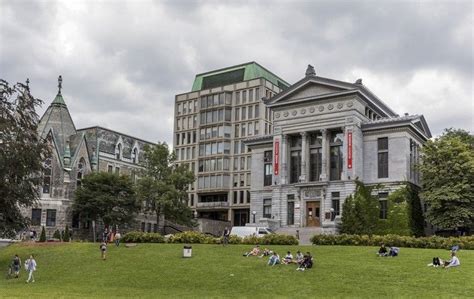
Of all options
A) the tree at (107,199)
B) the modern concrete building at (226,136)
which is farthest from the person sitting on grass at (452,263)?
the modern concrete building at (226,136)

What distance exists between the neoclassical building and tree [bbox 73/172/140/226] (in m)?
19.9

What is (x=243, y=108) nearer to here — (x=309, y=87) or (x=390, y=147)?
(x=309, y=87)

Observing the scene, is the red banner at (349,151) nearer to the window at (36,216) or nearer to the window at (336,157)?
the window at (336,157)

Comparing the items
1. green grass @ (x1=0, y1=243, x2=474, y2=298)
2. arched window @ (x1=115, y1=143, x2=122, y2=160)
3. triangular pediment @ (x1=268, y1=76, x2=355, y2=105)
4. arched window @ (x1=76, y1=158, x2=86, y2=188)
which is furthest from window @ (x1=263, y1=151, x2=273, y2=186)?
arched window @ (x1=115, y1=143, x2=122, y2=160)

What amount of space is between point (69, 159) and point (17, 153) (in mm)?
36220

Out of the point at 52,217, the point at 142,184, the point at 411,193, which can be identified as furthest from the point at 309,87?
the point at 52,217

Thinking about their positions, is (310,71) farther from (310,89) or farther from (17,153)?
(17,153)

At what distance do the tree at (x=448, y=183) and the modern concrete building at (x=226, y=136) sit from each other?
4912cm

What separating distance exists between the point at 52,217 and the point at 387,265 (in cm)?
5580

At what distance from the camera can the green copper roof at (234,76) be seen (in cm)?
11494

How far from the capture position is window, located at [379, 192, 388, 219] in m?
64.9

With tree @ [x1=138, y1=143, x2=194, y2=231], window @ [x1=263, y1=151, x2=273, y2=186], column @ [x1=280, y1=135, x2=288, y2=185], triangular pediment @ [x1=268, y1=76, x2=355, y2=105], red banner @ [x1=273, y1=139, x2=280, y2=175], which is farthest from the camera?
window @ [x1=263, y1=151, x2=273, y2=186]

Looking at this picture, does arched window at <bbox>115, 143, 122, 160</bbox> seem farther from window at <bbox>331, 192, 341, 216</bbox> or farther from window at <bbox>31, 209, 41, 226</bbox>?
window at <bbox>331, 192, 341, 216</bbox>

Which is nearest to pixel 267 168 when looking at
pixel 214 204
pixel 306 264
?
pixel 214 204
